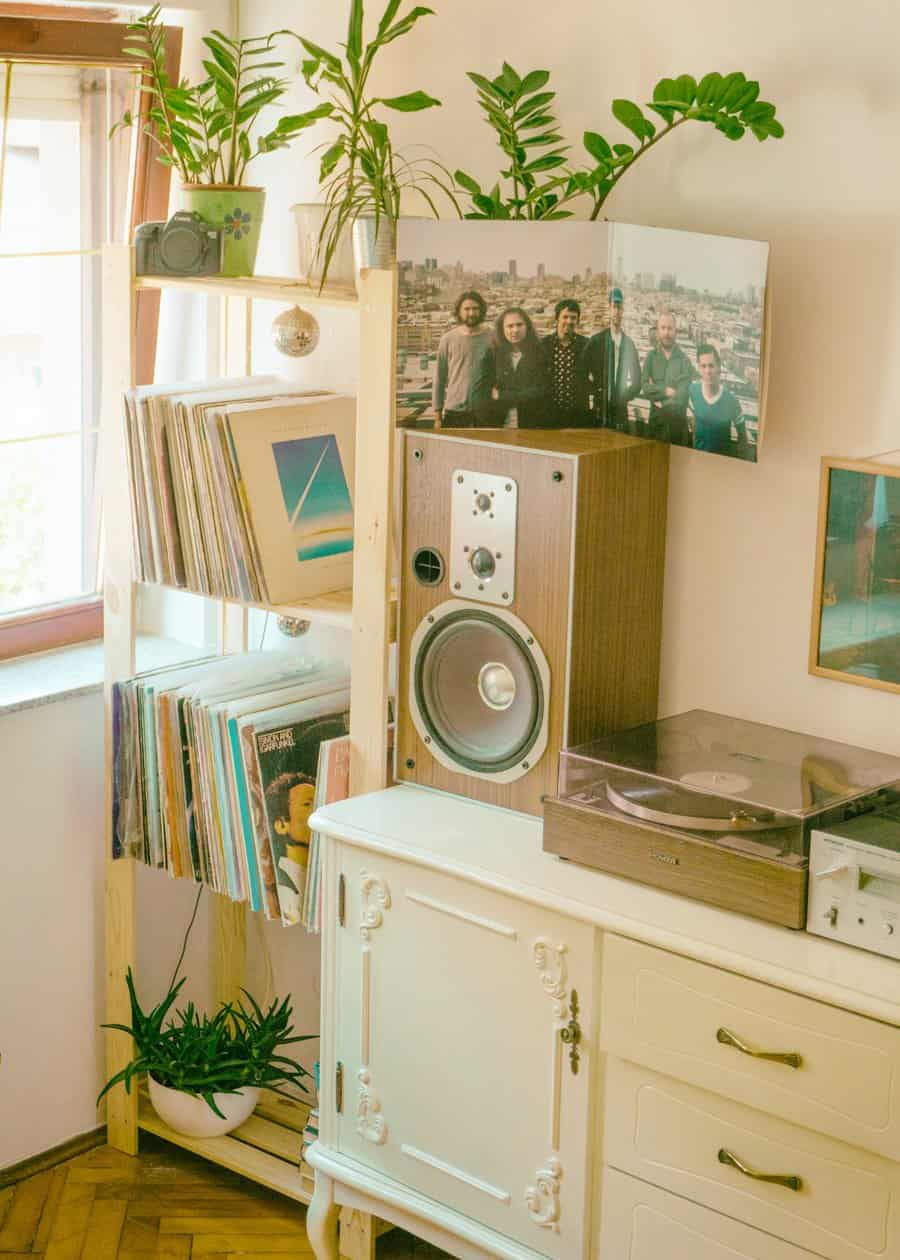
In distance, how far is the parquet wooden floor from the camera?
8.28 feet

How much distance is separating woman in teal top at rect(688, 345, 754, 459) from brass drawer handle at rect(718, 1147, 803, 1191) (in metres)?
0.85

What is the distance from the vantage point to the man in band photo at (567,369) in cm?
219

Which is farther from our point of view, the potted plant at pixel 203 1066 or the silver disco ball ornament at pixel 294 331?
the potted plant at pixel 203 1066

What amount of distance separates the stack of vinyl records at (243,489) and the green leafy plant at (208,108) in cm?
34

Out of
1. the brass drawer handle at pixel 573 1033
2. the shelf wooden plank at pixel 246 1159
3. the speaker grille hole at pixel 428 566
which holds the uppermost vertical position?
the speaker grille hole at pixel 428 566

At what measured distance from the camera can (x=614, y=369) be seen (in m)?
2.21

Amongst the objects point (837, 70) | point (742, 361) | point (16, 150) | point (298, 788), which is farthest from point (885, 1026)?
point (16, 150)

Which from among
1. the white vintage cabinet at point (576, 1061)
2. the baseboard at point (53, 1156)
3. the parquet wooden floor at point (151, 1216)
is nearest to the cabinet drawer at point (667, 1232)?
the white vintage cabinet at point (576, 1061)

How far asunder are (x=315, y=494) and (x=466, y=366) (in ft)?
1.17

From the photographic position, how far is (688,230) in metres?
2.20

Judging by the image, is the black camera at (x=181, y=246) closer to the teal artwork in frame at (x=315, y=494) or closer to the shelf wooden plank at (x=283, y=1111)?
the teal artwork in frame at (x=315, y=494)

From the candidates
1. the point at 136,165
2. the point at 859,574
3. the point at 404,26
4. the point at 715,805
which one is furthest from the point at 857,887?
the point at 136,165

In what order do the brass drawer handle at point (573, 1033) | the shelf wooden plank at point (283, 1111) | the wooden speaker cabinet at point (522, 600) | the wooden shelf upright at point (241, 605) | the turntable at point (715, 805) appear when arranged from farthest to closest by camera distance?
the shelf wooden plank at point (283, 1111) → the wooden shelf upright at point (241, 605) → the wooden speaker cabinet at point (522, 600) → the brass drawer handle at point (573, 1033) → the turntable at point (715, 805)

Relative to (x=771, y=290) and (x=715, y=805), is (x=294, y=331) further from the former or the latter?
(x=715, y=805)
